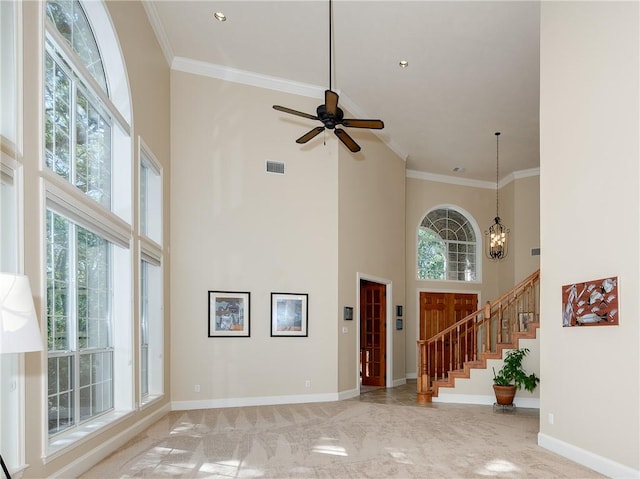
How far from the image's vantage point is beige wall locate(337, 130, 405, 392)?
27.8ft

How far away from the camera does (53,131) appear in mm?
4129

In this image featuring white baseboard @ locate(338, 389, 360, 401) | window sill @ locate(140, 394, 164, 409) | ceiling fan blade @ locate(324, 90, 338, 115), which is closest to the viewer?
ceiling fan blade @ locate(324, 90, 338, 115)

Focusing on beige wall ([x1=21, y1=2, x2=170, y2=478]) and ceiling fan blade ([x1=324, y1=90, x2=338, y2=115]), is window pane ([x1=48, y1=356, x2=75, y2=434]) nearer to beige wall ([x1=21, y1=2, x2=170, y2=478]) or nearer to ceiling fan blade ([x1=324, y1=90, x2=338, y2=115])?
beige wall ([x1=21, y1=2, x2=170, y2=478])

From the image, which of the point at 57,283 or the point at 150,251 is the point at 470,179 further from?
the point at 57,283

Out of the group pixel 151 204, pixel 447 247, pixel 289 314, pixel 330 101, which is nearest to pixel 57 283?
pixel 151 204

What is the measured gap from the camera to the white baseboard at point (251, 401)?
7172 mm

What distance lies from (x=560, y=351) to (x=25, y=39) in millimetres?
5436

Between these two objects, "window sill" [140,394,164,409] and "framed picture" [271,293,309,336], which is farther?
"framed picture" [271,293,309,336]

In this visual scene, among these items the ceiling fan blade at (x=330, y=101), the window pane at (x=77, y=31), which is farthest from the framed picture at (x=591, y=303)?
the window pane at (x=77, y=31)

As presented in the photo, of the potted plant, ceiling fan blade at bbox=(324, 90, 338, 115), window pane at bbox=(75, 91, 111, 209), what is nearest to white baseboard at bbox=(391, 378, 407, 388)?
the potted plant

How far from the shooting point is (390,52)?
7.07 m

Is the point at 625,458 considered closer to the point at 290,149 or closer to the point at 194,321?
the point at 194,321

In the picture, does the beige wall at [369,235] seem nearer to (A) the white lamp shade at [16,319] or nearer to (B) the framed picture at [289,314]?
(B) the framed picture at [289,314]

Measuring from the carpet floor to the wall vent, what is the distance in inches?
149
